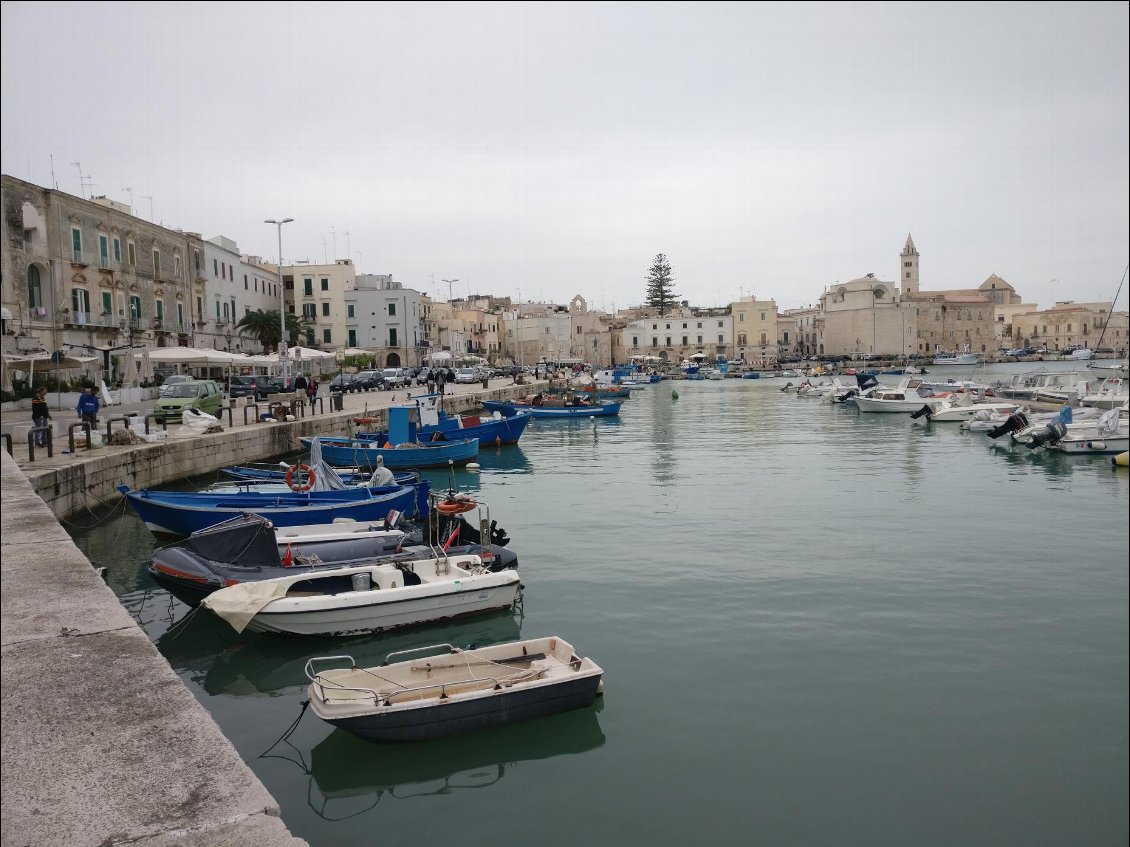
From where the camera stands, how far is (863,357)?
111062 mm

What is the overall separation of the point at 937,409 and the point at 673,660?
3370cm

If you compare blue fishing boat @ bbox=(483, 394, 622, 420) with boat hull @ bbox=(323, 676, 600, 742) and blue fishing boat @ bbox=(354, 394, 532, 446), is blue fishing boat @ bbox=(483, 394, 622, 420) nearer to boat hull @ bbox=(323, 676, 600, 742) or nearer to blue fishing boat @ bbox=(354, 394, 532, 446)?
blue fishing boat @ bbox=(354, 394, 532, 446)

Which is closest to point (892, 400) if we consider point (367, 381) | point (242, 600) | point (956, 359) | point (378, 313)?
point (367, 381)

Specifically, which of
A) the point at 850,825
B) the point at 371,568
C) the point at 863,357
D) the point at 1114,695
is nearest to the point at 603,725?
the point at 850,825

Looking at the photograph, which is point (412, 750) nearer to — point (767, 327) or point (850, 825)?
point (850, 825)

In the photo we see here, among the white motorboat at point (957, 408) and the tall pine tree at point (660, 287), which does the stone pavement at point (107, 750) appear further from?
the tall pine tree at point (660, 287)

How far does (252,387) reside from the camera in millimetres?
38250

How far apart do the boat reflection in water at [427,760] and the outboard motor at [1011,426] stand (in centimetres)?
2641

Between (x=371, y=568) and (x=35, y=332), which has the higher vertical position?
(x=35, y=332)

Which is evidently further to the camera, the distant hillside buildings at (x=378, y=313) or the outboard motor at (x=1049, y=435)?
the distant hillside buildings at (x=378, y=313)

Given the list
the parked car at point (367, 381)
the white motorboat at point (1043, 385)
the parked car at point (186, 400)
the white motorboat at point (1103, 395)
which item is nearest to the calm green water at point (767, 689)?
the parked car at point (186, 400)

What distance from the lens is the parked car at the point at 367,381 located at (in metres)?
49.6

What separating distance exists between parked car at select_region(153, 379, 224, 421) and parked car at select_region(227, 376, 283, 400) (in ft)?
15.8

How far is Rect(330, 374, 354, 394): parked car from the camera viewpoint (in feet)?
140
